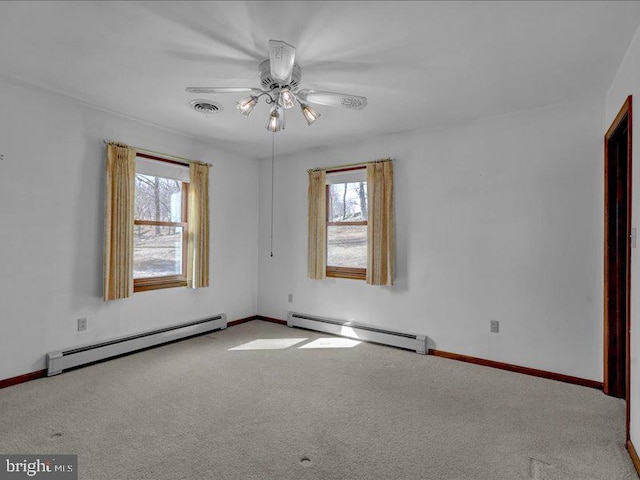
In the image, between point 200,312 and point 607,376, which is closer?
point 607,376

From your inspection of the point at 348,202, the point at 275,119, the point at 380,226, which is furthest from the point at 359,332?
the point at 275,119

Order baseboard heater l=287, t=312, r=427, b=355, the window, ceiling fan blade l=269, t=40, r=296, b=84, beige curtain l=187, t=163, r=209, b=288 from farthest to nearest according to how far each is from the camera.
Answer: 1. the window
2. beige curtain l=187, t=163, r=209, b=288
3. baseboard heater l=287, t=312, r=427, b=355
4. ceiling fan blade l=269, t=40, r=296, b=84

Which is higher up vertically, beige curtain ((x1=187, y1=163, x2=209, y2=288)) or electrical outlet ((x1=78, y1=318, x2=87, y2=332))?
beige curtain ((x1=187, y1=163, x2=209, y2=288))

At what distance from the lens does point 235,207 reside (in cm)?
526

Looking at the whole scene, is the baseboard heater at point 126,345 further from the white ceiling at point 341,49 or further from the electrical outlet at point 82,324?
the white ceiling at point 341,49

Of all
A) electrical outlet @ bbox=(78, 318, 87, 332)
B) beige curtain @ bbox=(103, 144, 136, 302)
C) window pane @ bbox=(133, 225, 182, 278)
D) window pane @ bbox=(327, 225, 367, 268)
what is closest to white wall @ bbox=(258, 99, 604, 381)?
window pane @ bbox=(327, 225, 367, 268)

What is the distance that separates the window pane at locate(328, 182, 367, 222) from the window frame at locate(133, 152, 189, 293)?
77.5 inches

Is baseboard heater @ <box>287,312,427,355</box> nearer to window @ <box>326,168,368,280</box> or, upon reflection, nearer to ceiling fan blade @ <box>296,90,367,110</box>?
window @ <box>326,168,368,280</box>

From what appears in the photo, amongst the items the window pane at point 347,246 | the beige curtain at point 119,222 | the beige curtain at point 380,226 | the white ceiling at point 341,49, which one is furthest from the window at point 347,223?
the beige curtain at point 119,222

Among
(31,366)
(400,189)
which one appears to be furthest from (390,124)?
(31,366)

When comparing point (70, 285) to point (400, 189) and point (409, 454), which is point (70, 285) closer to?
point (409, 454)

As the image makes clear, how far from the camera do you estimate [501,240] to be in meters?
3.60

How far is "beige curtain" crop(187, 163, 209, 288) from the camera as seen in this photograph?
452 centimetres

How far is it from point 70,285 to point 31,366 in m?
0.77
